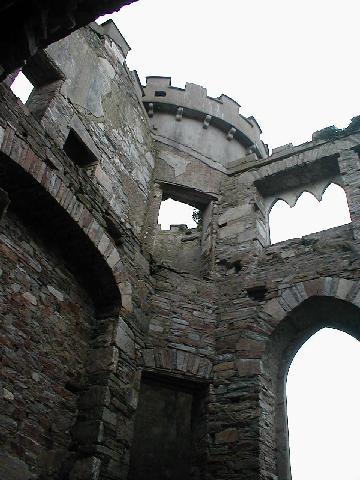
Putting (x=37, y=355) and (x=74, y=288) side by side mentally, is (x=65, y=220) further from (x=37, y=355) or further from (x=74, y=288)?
(x=37, y=355)

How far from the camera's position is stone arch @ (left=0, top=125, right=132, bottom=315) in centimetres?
457

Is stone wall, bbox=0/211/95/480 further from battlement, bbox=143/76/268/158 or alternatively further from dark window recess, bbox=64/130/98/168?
battlement, bbox=143/76/268/158

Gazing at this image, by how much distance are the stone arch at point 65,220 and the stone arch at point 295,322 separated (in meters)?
2.06

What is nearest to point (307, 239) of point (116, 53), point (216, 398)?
point (216, 398)

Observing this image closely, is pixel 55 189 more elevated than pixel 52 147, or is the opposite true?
pixel 52 147

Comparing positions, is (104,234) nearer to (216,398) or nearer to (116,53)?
(216,398)

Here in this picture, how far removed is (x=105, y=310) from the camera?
19.0 ft

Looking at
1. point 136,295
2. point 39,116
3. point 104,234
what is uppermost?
point 39,116

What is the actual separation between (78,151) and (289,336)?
13.4ft

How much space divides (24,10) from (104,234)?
3.20m

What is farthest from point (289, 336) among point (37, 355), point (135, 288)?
point (37, 355)

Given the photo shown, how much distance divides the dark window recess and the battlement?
3.60 m

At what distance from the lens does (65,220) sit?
5.23m

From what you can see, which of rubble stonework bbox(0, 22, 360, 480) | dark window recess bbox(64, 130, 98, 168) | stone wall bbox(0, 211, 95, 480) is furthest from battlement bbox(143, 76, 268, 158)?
stone wall bbox(0, 211, 95, 480)
